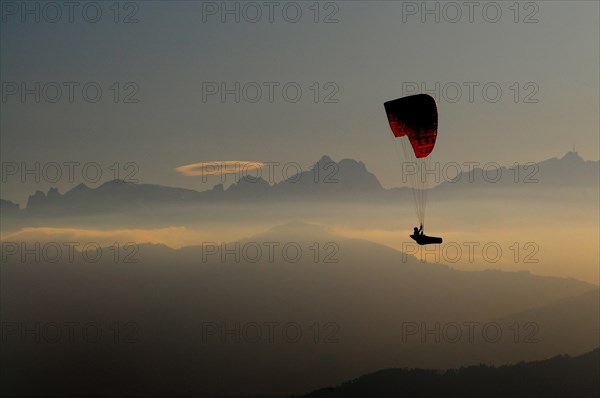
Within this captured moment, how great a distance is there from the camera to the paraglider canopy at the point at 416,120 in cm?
5828

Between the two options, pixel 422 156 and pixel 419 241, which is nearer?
pixel 419 241

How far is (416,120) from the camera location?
58.6 metres

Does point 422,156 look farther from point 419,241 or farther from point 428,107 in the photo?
point 419,241

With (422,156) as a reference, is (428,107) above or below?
above

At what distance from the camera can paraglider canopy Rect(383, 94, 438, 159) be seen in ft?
191

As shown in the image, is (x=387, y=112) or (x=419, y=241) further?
(x=387, y=112)

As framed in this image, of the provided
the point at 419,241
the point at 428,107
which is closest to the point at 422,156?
the point at 428,107

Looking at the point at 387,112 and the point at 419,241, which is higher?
the point at 387,112

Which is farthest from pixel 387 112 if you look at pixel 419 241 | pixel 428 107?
pixel 419 241

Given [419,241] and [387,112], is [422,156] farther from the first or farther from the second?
[419,241]

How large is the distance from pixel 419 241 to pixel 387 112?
12.0 m

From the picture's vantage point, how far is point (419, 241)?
54.9 meters

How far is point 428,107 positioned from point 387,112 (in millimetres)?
3596

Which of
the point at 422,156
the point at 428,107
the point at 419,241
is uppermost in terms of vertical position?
the point at 428,107
